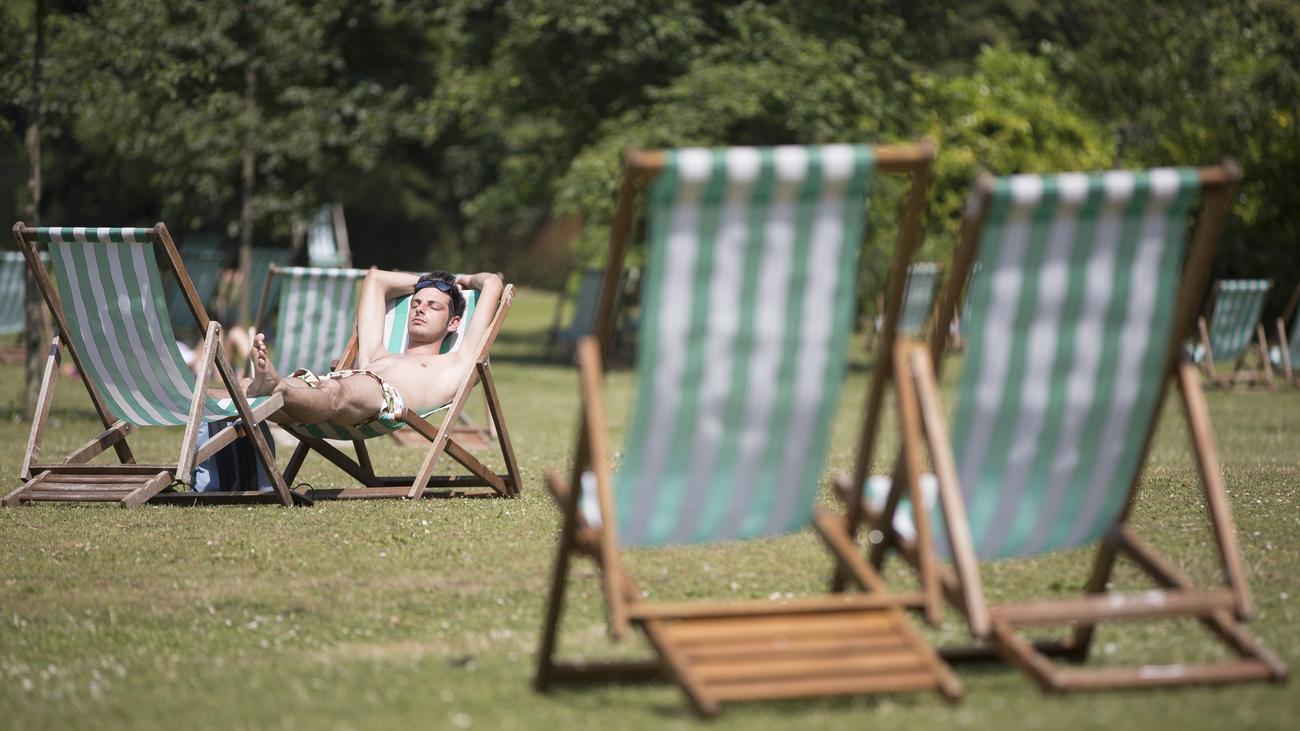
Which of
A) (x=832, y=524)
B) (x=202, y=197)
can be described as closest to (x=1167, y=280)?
(x=832, y=524)

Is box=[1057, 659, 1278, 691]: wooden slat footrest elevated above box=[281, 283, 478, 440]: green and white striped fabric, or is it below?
above

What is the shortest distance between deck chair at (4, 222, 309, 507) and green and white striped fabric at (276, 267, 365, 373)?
290cm

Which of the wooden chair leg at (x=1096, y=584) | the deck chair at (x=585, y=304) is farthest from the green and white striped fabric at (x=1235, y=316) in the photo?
the wooden chair leg at (x=1096, y=584)

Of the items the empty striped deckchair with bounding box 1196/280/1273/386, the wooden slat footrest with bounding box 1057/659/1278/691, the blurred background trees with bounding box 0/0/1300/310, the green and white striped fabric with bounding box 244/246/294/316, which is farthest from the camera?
the green and white striped fabric with bounding box 244/246/294/316

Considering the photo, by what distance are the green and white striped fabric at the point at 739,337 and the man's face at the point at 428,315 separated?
3733mm

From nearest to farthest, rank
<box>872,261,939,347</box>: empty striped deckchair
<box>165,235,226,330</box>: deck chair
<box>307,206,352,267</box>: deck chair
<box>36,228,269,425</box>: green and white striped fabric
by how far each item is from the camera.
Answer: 1. <box>36,228,269,425</box>: green and white striped fabric
2. <box>165,235,226,330</box>: deck chair
3. <box>872,261,939,347</box>: empty striped deckchair
4. <box>307,206,352,267</box>: deck chair

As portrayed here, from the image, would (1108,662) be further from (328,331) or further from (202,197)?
(202,197)

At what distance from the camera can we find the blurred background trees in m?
17.4

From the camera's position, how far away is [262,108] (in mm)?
19609

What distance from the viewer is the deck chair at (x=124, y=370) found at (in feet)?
21.4

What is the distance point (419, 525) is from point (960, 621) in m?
2.49

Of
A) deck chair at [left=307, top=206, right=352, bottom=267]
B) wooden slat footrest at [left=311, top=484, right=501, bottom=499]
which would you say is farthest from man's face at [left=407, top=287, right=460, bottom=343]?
deck chair at [left=307, top=206, right=352, bottom=267]

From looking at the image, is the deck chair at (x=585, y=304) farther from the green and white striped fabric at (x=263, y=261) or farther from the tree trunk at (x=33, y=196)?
the tree trunk at (x=33, y=196)

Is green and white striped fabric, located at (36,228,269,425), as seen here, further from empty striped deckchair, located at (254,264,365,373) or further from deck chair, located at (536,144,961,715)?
deck chair, located at (536,144,961,715)
